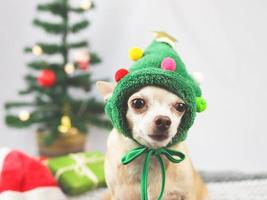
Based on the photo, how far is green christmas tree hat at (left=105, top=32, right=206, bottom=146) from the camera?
711mm

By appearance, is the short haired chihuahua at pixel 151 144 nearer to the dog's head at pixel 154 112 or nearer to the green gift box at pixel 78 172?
the dog's head at pixel 154 112

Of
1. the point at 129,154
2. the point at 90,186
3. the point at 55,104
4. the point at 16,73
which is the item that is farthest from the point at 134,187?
the point at 16,73

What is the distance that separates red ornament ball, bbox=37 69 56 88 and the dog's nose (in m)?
0.99

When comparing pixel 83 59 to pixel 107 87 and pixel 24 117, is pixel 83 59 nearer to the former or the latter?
pixel 24 117

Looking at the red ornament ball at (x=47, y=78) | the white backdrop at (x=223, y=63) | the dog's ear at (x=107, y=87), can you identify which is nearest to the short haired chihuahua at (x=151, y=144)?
the dog's ear at (x=107, y=87)

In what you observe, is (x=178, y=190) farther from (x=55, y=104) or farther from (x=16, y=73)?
(x=16, y=73)

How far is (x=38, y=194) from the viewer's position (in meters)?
1.05

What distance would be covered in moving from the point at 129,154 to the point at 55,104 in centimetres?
98

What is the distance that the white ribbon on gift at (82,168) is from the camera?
118 cm

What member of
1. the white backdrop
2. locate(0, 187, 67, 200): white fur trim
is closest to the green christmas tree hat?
locate(0, 187, 67, 200): white fur trim

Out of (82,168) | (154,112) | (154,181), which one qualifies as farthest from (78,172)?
(154,112)

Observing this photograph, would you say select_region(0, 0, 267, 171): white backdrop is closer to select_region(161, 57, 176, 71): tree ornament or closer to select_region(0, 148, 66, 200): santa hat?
select_region(0, 148, 66, 200): santa hat

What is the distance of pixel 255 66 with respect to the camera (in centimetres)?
144

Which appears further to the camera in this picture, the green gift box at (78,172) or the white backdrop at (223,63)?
the white backdrop at (223,63)
